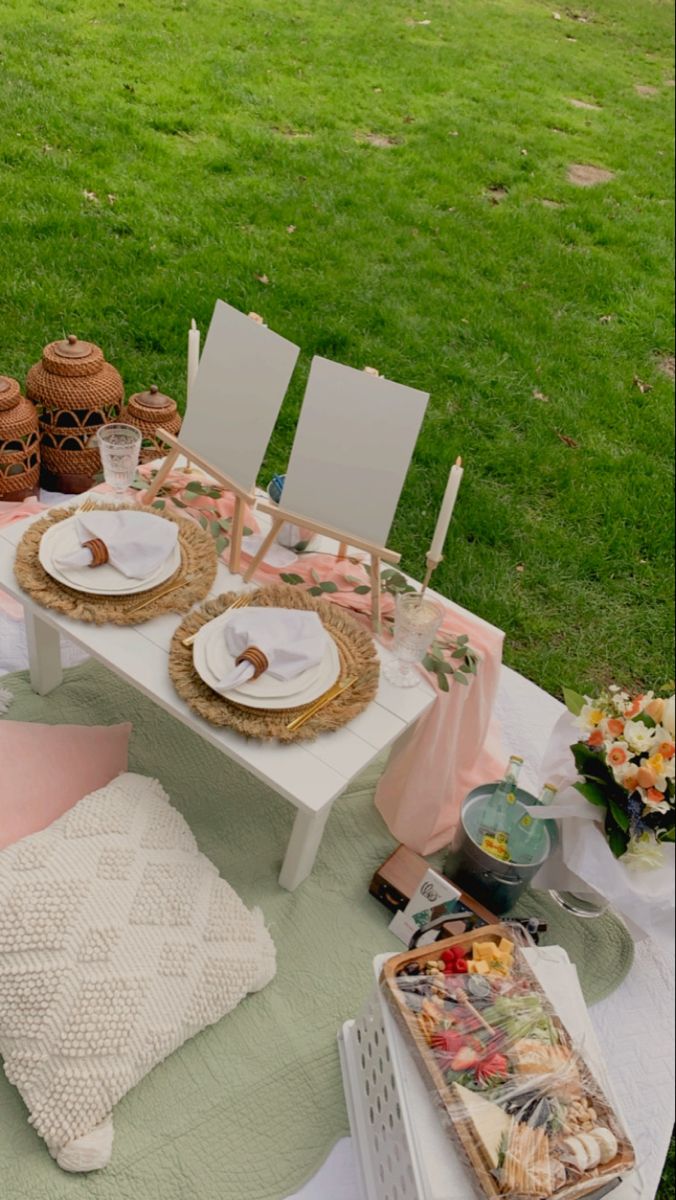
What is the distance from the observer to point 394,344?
4406 millimetres

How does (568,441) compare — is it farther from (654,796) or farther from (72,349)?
(654,796)

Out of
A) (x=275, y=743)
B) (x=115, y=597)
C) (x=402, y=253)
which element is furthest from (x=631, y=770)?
(x=402, y=253)

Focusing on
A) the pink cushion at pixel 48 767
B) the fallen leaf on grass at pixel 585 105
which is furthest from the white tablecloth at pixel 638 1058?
the fallen leaf on grass at pixel 585 105

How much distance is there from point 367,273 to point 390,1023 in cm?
400

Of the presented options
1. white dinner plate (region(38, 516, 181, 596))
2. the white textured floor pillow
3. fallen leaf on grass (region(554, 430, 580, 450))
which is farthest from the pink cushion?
fallen leaf on grass (region(554, 430, 580, 450))

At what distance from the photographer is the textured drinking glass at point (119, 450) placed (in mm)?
2312

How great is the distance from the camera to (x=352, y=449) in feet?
6.88

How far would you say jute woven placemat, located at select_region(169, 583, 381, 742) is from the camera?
1879 mm

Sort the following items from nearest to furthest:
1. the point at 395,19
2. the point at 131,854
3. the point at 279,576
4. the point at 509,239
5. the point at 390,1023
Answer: the point at 390,1023, the point at 131,854, the point at 279,576, the point at 509,239, the point at 395,19

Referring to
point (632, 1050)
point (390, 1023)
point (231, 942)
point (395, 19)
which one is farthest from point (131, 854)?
point (395, 19)

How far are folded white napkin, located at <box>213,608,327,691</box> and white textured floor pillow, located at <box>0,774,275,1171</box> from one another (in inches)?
16.1

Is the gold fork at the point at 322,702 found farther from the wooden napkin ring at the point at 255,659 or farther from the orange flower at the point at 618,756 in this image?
the orange flower at the point at 618,756

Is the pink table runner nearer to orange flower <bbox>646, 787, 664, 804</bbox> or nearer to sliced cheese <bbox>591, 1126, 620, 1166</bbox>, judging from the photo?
orange flower <bbox>646, 787, 664, 804</bbox>

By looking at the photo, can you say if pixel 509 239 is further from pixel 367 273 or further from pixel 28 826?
pixel 28 826
